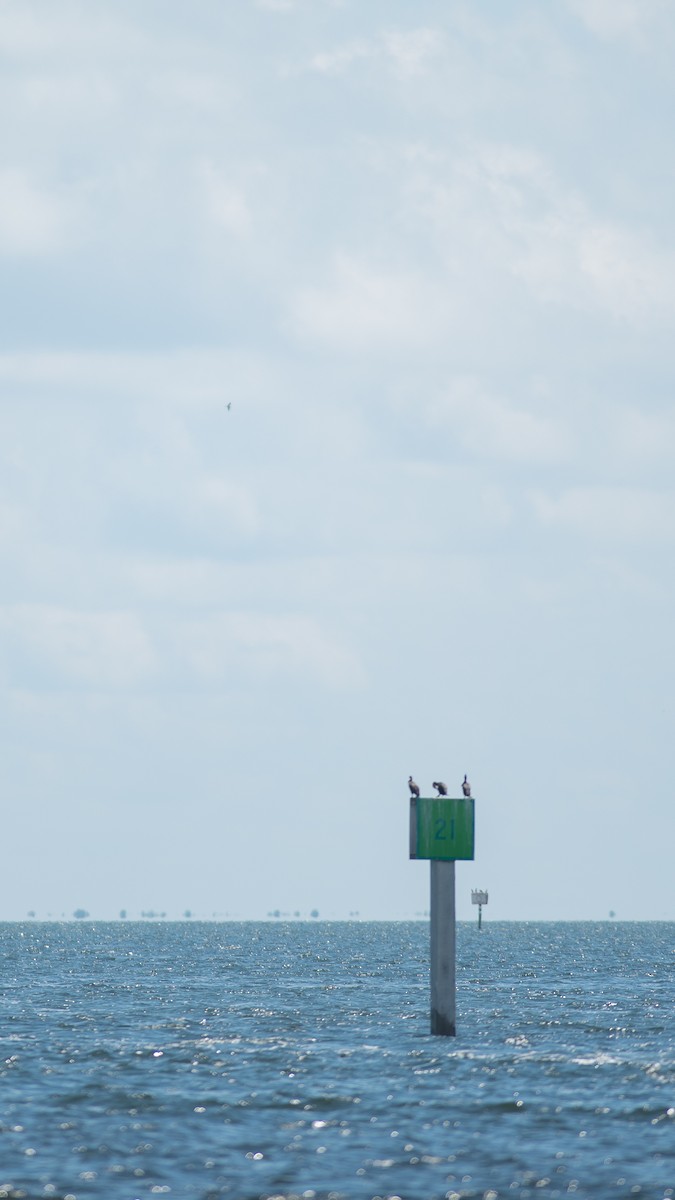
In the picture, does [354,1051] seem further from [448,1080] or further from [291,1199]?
[291,1199]

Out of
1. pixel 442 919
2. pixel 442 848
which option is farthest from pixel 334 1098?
pixel 442 848

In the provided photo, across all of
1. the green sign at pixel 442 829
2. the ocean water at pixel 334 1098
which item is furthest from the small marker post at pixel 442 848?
the ocean water at pixel 334 1098

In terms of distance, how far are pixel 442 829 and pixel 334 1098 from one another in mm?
9764

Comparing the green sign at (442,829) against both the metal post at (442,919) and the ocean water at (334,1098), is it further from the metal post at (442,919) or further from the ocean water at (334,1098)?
the ocean water at (334,1098)

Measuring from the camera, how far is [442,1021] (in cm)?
4444

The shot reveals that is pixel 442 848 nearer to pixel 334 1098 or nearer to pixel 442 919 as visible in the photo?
pixel 442 919

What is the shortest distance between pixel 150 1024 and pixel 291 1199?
2763 cm

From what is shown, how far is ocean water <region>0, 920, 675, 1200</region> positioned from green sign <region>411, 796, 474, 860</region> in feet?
16.8

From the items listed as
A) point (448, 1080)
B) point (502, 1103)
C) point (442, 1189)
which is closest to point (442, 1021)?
point (448, 1080)

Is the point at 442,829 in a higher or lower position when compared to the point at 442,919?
higher

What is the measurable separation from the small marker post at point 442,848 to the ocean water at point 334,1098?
2.73 m

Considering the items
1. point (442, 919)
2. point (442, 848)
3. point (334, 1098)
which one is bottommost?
point (334, 1098)

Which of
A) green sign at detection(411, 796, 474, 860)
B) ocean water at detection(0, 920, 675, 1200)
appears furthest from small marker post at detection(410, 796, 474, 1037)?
ocean water at detection(0, 920, 675, 1200)

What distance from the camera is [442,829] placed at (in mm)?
42531
